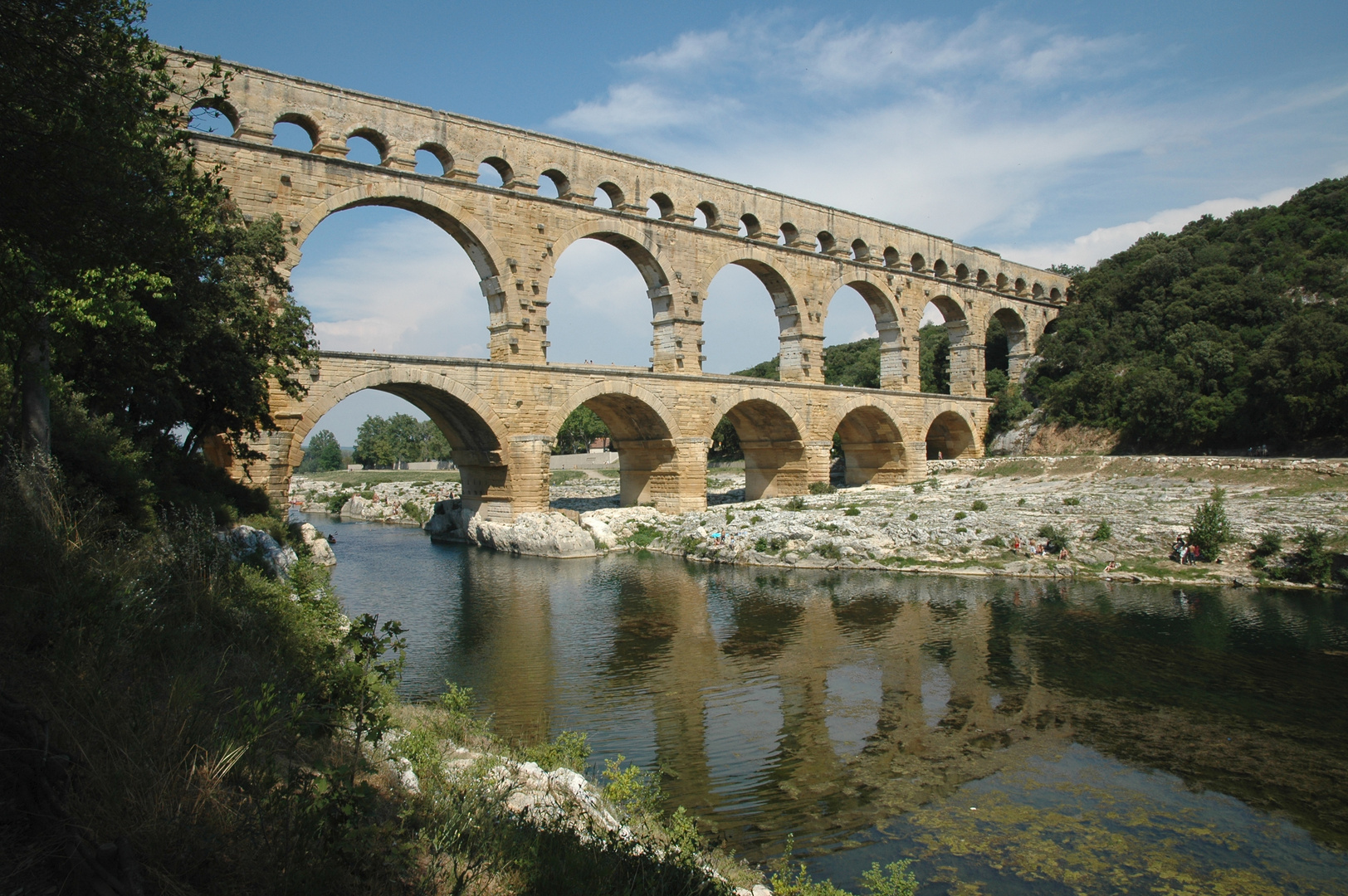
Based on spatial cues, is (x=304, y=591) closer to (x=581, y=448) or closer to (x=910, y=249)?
(x=910, y=249)

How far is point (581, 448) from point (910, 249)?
36286 mm

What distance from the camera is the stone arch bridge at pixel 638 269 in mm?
17578

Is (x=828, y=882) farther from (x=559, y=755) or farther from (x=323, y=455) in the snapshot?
(x=323, y=455)

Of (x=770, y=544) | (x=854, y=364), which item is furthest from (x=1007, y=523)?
(x=854, y=364)

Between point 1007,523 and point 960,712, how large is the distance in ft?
36.6

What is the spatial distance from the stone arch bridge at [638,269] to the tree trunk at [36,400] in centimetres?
827

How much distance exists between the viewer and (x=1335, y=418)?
23.3 metres

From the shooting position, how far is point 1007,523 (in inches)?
755

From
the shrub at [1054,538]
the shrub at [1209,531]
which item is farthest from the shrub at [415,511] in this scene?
the shrub at [1209,531]

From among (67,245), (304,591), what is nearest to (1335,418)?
(304,591)

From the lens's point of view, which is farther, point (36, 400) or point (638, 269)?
point (638, 269)

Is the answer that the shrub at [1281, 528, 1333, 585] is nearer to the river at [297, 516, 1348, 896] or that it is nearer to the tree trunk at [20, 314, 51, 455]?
the river at [297, 516, 1348, 896]

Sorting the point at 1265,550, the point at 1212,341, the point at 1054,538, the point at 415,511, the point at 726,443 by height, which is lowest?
the point at 1265,550

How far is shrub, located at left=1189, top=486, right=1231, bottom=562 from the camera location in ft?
53.4
